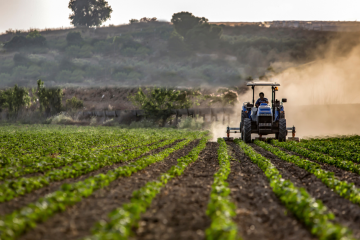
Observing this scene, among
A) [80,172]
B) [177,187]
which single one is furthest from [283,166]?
[80,172]

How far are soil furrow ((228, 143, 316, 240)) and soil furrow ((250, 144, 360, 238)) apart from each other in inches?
41.9

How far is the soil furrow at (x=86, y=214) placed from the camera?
632 centimetres

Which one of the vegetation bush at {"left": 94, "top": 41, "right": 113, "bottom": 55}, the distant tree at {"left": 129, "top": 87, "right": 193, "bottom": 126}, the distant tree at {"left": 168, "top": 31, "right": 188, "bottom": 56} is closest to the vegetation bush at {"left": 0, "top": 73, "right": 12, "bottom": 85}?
the vegetation bush at {"left": 94, "top": 41, "right": 113, "bottom": 55}

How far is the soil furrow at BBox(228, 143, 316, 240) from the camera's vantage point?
22.4ft

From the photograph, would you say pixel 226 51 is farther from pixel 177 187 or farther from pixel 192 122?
pixel 177 187

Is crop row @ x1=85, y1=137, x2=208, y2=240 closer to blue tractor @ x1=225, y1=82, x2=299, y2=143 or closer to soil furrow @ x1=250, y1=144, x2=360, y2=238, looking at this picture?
soil furrow @ x1=250, y1=144, x2=360, y2=238

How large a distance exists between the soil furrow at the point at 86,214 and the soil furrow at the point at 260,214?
281 centimetres

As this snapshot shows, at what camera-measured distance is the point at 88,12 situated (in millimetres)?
134125

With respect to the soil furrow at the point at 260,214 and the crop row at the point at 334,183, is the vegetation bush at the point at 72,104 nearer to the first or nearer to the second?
the crop row at the point at 334,183

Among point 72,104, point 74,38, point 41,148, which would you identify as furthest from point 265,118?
point 74,38

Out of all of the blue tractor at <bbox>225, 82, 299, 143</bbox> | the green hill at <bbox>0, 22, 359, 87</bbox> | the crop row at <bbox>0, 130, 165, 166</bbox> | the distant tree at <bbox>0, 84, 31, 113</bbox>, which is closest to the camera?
the crop row at <bbox>0, 130, 165, 166</bbox>

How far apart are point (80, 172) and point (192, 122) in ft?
151

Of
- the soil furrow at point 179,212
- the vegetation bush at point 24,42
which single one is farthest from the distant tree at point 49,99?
the soil furrow at point 179,212

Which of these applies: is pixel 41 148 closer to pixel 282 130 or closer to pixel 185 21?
pixel 282 130
